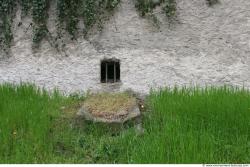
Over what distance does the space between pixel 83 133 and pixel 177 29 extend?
2510 millimetres

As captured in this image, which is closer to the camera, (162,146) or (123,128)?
(162,146)

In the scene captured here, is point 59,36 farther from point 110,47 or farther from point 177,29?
point 177,29

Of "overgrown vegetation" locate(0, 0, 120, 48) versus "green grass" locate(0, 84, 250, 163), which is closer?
"green grass" locate(0, 84, 250, 163)

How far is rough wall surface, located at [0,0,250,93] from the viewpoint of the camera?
304 inches

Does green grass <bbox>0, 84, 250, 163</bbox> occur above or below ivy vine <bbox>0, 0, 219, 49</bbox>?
below

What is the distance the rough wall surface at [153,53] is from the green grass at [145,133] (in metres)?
0.75

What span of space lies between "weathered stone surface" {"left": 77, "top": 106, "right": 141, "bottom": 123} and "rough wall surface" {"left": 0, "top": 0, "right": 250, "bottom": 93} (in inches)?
51.3

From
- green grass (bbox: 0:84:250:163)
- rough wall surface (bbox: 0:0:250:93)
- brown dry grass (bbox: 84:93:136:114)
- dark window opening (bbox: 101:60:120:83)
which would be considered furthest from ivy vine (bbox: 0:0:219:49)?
brown dry grass (bbox: 84:93:136:114)

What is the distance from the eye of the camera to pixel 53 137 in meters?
5.97

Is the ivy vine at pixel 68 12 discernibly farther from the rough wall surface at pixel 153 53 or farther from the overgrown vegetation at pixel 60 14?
the rough wall surface at pixel 153 53

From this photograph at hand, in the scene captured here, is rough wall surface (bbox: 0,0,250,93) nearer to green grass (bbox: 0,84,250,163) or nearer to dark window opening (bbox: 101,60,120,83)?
dark window opening (bbox: 101,60,120,83)

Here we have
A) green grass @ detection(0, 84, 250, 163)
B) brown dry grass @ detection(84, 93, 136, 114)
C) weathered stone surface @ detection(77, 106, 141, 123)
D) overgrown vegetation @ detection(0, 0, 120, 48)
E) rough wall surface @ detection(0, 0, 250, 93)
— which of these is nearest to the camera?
green grass @ detection(0, 84, 250, 163)

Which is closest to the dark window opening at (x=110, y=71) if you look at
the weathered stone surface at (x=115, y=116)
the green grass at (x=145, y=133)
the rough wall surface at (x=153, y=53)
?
the rough wall surface at (x=153, y=53)

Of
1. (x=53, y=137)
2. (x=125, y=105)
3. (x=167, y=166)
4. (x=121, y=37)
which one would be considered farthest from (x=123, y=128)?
(x=121, y=37)
